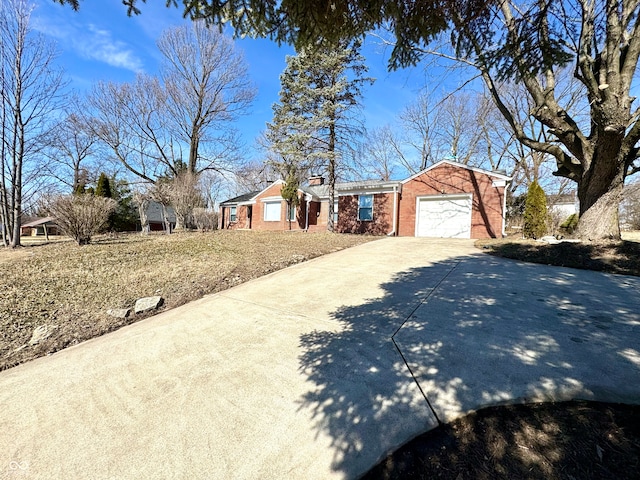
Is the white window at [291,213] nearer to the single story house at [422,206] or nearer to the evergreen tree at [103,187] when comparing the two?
the single story house at [422,206]

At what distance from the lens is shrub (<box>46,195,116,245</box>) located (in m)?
8.34

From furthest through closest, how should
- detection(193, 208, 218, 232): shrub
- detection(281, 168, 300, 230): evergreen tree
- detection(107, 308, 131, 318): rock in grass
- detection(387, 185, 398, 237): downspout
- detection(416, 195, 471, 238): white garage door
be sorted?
1. detection(193, 208, 218, 232): shrub
2. detection(281, 168, 300, 230): evergreen tree
3. detection(387, 185, 398, 237): downspout
4. detection(416, 195, 471, 238): white garage door
5. detection(107, 308, 131, 318): rock in grass

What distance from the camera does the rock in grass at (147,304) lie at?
4473mm

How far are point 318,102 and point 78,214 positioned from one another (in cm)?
1175

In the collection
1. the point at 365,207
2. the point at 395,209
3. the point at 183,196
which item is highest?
the point at 183,196

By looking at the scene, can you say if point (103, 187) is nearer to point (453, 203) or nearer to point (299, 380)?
point (453, 203)

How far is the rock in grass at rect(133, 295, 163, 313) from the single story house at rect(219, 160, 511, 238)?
37.7 ft

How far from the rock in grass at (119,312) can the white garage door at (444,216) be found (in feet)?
40.4

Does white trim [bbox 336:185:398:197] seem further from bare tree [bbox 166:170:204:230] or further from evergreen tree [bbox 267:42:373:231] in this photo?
bare tree [bbox 166:170:204:230]

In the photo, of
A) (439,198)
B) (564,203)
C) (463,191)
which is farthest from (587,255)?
(564,203)

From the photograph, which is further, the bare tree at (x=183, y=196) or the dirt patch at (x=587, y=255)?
the bare tree at (x=183, y=196)

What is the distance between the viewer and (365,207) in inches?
594

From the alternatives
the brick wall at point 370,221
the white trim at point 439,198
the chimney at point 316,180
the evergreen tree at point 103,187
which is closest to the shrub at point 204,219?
the evergreen tree at point 103,187

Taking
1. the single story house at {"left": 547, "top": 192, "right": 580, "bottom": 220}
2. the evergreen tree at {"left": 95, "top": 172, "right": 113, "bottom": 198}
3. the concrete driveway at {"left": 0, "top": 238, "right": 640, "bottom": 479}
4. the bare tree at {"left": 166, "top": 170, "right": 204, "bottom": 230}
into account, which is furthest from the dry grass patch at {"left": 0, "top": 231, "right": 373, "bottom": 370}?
the single story house at {"left": 547, "top": 192, "right": 580, "bottom": 220}
